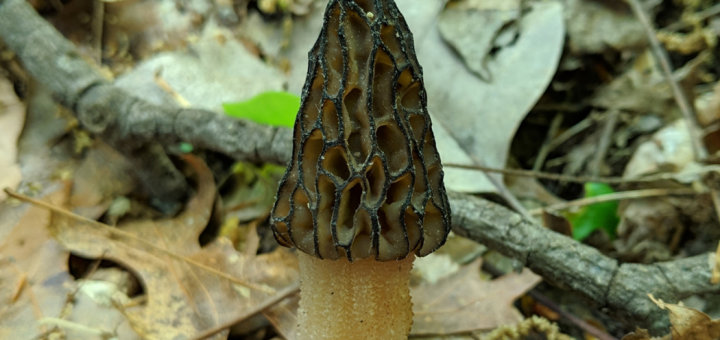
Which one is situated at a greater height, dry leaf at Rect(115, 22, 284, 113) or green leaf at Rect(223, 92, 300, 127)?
green leaf at Rect(223, 92, 300, 127)

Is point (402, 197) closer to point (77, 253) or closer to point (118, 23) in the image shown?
point (77, 253)

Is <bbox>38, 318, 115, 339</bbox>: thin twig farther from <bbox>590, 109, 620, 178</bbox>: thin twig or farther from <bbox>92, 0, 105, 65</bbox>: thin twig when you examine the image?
<bbox>590, 109, 620, 178</bbox>: thin twig

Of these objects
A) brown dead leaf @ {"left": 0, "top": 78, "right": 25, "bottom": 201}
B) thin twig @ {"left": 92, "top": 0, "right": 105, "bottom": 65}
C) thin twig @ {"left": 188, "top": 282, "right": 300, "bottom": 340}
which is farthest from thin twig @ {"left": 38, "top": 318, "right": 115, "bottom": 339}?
thin twig @ {"left": 92, "top": 0, "right": 105, "bottom": 65}

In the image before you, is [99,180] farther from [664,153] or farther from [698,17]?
[698,17]

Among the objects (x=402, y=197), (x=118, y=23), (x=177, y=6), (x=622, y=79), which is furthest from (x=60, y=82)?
(x=622, y=79)

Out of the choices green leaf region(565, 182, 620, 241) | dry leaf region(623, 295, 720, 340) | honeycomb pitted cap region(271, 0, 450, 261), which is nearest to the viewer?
honeycomb pitted cap region(271, 0, 450, 261)
